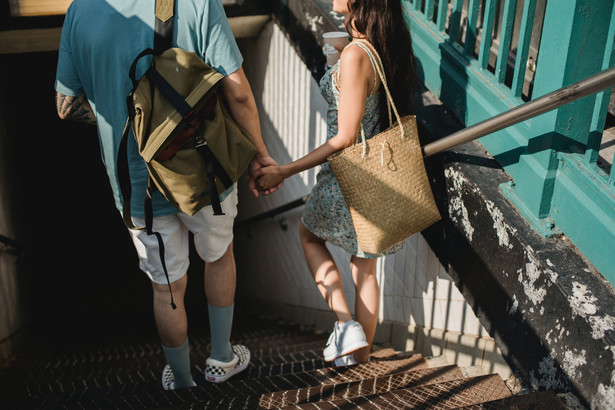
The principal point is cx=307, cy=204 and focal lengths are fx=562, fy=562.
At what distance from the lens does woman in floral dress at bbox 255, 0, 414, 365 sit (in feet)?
6.62

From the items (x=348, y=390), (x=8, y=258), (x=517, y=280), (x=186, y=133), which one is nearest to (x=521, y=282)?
(x=517, y=280)

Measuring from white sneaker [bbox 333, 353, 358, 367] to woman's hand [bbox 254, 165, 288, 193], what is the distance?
2.89 ft

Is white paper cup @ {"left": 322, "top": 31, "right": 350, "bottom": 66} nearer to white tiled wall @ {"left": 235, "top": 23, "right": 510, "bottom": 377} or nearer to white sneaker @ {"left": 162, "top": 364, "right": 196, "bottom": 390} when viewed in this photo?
white tiled wall @ {"left": 235, "top": 23, "right": 510, "bottom": 377}

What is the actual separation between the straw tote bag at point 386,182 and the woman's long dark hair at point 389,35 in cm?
6

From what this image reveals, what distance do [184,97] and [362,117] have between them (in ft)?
2.14

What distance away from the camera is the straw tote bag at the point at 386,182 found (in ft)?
6.68

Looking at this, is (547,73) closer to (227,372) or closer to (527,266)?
(527,266)

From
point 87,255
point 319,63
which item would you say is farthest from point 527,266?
point 87,255

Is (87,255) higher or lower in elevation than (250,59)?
lower

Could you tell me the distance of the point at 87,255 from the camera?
7375 mm

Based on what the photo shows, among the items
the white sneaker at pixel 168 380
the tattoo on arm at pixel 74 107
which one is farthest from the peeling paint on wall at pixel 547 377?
the tattoo on arm at pixel 74 107

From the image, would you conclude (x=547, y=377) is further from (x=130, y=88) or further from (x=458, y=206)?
(x=130, y=88)

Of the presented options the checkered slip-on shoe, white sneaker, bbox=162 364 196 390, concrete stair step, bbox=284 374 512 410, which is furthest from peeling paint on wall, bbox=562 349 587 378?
white sneaker, bbox=162 364 196 390

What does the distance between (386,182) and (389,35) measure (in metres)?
0.54
